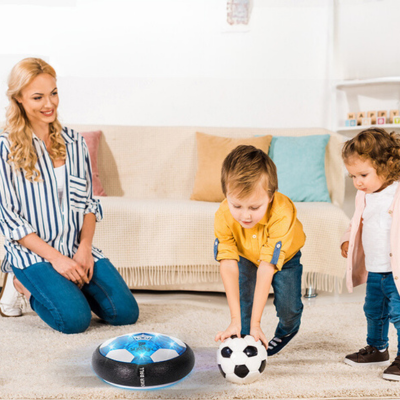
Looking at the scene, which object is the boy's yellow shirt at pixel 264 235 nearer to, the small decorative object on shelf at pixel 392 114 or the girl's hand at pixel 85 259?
the girl's hand at pixel 85 259

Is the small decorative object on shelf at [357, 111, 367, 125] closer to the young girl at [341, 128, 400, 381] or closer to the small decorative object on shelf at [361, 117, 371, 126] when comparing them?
the small decorative object on shelf at [361, 117, 371, 126]

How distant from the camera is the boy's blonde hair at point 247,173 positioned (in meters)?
1.29

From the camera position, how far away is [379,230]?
1.45 m

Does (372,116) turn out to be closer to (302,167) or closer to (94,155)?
(302,167)

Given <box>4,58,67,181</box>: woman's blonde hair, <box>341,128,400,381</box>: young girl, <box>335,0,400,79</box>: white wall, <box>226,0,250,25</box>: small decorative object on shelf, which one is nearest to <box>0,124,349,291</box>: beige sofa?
<box>4,58,67,181</box>: woman's blonde hair

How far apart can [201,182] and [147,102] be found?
0.81 metres

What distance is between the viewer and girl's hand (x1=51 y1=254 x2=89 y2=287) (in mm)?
1816

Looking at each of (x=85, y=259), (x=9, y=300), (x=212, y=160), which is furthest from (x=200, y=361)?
(x=212, y=160)

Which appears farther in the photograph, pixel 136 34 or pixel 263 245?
pixel 136 34

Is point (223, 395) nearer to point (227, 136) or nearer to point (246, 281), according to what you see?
point (246, 281)

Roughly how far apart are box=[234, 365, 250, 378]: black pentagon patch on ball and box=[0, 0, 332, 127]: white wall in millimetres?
2087

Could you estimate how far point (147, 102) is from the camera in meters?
3.18

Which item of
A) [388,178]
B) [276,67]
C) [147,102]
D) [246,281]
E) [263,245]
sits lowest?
[246,281]

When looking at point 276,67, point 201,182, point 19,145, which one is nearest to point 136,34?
point 276,67
